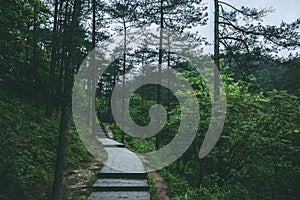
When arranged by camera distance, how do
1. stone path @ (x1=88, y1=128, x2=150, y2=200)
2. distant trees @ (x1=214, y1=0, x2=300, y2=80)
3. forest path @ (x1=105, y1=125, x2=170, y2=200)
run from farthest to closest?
distant trees @ (x1=214, y1=0, x2=300, y2=80)
forest path @ (x1=105, y1=125, x2=170, y2=200)
stone path @ (x1=88, y1=128, x2=150, y2=200)

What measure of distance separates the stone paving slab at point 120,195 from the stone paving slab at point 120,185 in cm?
21

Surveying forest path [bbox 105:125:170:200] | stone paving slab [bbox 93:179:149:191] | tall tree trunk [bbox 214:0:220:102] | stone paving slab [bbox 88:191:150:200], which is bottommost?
forest path [bbox 105:125:170:200]

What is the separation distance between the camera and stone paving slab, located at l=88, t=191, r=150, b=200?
5.96m

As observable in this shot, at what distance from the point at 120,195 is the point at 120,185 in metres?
0.53

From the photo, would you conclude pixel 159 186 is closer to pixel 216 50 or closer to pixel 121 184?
pixel 121 184

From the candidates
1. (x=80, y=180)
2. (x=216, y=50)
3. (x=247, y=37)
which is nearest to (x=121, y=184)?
(x=80, y=180)

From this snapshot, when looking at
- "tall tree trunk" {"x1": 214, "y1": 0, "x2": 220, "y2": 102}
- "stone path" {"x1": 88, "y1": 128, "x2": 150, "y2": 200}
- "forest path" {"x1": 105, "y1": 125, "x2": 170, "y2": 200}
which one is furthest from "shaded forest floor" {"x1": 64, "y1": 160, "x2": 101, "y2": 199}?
"tall tree trunk" {"x1": 214, "y1": 0, "x2": 220, "y2": 102}

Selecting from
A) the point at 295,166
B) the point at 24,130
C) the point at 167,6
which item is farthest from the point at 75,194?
the point at 167,6

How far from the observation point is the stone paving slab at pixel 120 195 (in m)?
5.96

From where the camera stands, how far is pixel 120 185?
6.70 metres

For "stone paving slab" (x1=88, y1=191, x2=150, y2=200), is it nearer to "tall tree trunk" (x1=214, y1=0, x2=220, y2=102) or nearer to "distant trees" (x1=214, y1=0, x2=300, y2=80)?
"tall tree trunk" (x1=214, y1=0, x2=220, y2=102)

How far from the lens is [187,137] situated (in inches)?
303

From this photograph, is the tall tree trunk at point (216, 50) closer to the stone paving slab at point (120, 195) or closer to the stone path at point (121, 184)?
the stone path at point (121, 184)

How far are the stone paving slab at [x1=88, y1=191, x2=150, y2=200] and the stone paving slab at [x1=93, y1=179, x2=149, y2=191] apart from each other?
21 cm
